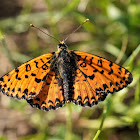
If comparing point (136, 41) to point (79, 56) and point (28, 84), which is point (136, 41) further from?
point (28, 84)

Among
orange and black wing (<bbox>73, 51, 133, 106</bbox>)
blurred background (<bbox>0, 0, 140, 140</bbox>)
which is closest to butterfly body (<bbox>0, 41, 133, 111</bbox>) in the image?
orange and black wing (<bbox>73, 51, 133, 106</bbox>)

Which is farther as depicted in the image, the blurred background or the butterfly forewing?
the blurred background

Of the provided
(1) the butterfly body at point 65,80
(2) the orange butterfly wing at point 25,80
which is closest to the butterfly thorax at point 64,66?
(1) the butterfly body at point 65,80

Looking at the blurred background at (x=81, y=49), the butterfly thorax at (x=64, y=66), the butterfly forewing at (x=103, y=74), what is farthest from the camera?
the blurred background at (x=81, y=49)

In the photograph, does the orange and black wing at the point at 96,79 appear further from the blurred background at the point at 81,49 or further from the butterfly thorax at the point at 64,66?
the blurred background at the point at 81,49

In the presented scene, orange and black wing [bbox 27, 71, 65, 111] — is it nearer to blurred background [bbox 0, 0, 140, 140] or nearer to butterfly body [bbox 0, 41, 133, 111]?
butterfly body [bbox 0, 41, 133, 111]

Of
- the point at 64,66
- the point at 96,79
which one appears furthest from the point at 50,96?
the point at 96,79

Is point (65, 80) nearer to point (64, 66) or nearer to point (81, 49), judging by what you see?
point (64, 66)
